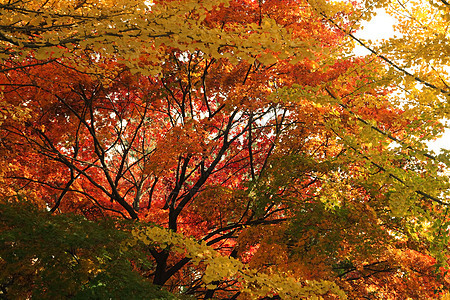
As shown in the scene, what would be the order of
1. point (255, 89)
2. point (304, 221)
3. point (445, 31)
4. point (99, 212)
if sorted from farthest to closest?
point (99, 212), point (255, 89), point (304, 221), point (445, 31)

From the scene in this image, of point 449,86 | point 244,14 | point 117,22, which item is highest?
point 244,14

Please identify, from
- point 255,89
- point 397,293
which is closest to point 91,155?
point 255,89

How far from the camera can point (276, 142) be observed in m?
8.94

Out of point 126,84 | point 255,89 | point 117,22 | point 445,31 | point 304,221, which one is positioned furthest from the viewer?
point 126,84

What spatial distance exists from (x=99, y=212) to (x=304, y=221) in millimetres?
6715

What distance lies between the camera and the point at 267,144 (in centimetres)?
1091

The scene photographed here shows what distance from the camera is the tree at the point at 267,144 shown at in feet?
13.9

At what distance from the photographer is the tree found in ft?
13.9

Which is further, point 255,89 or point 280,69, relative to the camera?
point 280,69

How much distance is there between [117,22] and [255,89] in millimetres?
4967

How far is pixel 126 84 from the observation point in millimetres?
9555

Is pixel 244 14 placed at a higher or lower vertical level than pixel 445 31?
higher

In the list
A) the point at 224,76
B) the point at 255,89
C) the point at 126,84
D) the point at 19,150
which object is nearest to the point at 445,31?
the point at 255,89

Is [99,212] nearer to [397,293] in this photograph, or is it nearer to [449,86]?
[397,293]
